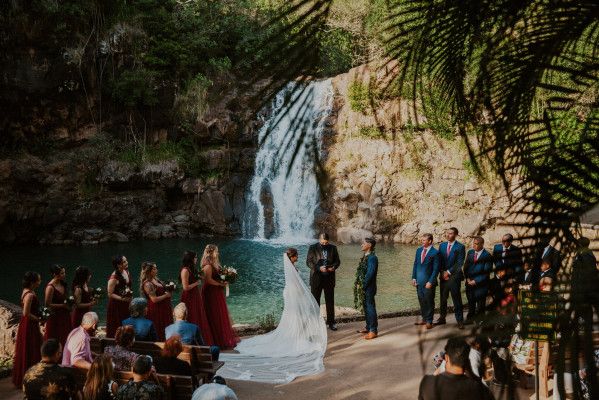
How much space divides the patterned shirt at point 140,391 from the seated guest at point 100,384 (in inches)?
14.6

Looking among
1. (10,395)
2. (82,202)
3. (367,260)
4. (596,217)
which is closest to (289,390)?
(367,260)

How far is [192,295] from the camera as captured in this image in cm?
785

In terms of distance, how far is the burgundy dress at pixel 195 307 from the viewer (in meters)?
7.81

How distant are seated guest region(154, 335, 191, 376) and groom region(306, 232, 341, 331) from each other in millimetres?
3903

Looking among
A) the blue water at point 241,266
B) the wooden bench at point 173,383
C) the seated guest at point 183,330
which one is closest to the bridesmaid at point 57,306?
the seated guest at point 183,330

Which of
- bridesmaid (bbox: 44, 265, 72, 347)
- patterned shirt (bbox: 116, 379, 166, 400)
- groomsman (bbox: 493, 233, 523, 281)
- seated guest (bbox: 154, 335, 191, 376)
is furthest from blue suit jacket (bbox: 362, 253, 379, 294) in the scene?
groomsman (bbox: 493, 233, 523, 281)

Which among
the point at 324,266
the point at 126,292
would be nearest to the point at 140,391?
the point at 126,292

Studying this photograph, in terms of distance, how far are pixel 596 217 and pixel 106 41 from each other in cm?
2621

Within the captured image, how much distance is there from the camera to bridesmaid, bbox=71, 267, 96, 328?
7.11m

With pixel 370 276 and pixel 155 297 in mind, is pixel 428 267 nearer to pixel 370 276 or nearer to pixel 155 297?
pixel 370 276

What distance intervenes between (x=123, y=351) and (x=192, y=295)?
104 inches

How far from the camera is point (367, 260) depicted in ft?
27.0

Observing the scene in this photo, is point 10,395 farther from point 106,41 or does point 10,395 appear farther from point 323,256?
point 106,41

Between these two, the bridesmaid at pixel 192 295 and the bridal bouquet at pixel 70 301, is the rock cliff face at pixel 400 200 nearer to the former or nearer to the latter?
the bridesmaid at pixel 192 295
